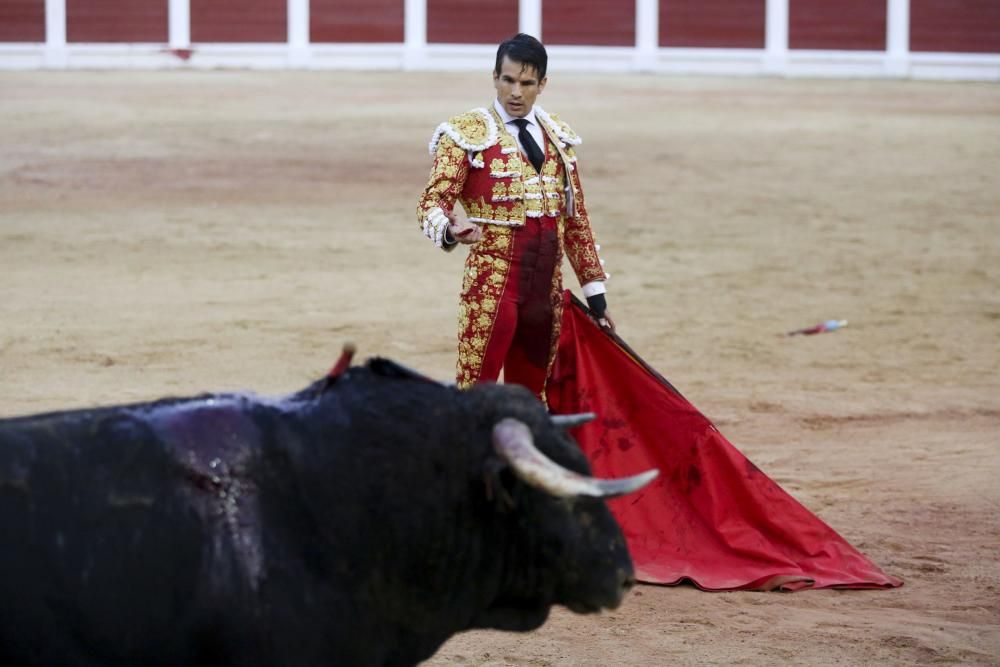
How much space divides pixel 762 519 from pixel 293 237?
18.4 feet

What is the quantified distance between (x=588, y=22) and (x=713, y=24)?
1503 millimetres

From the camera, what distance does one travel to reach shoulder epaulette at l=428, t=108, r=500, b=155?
149 inches

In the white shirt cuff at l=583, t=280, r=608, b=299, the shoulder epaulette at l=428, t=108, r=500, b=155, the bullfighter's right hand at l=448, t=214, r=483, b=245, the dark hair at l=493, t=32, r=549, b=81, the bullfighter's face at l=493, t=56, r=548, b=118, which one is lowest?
the white shirt cuff at l=583, t=280, r=608, b=299

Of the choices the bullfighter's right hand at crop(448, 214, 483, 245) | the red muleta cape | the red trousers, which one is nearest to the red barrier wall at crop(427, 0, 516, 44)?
the red muleta cape

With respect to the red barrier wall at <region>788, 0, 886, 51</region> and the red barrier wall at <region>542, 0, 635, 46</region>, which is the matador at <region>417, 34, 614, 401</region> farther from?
the red barrier wall at <region>788, 0, 886, 51</region>

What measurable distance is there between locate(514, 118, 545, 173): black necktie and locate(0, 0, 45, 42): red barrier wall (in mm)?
15148

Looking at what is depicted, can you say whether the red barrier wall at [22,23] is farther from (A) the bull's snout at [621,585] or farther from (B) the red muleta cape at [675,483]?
(A) the bull's snout at [621,585]

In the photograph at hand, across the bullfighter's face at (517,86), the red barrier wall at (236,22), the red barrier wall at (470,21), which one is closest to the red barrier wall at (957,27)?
the red barrier wall at (470,21)

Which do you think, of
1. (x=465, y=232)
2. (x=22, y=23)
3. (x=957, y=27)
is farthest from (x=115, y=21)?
(x=465, y=232)

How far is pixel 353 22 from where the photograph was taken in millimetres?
18562

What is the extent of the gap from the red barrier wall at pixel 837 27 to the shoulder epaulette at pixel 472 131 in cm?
1585

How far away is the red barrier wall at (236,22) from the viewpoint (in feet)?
60.0

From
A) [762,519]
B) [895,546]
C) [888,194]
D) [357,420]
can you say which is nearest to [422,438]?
[357,420]

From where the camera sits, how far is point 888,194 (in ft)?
35.9
